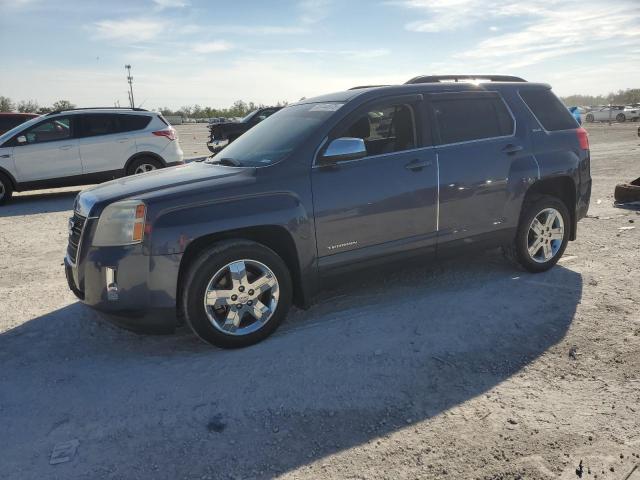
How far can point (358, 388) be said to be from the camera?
3.11 metres

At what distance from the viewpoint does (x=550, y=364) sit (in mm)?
3332

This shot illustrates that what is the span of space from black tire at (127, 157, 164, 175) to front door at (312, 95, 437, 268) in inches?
314

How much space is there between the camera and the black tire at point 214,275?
11.3 ft

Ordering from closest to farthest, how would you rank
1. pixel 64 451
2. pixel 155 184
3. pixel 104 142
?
1. pixel 64 451
2. pixel 155 184
3. pixel 104 142

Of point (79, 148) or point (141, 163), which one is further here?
point (141, 163)

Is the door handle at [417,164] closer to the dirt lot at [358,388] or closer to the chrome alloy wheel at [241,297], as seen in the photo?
the dirt lot at [358,388]

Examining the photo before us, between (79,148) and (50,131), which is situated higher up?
(50,131)

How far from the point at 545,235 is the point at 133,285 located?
12.9ft

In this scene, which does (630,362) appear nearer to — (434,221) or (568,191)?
(434,221)

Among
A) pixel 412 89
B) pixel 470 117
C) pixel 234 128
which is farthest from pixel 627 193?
pixel 234 128

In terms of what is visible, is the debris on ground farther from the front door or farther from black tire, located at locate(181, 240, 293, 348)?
the front door

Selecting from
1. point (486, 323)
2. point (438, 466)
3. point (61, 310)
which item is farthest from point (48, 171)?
point (438, 466)

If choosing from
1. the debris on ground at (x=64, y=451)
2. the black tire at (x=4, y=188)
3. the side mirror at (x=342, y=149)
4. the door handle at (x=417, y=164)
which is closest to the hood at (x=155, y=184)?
the side mirror at (x=342, y=149)

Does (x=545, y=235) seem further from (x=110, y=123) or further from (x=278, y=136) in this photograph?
(x=110, y=123)
